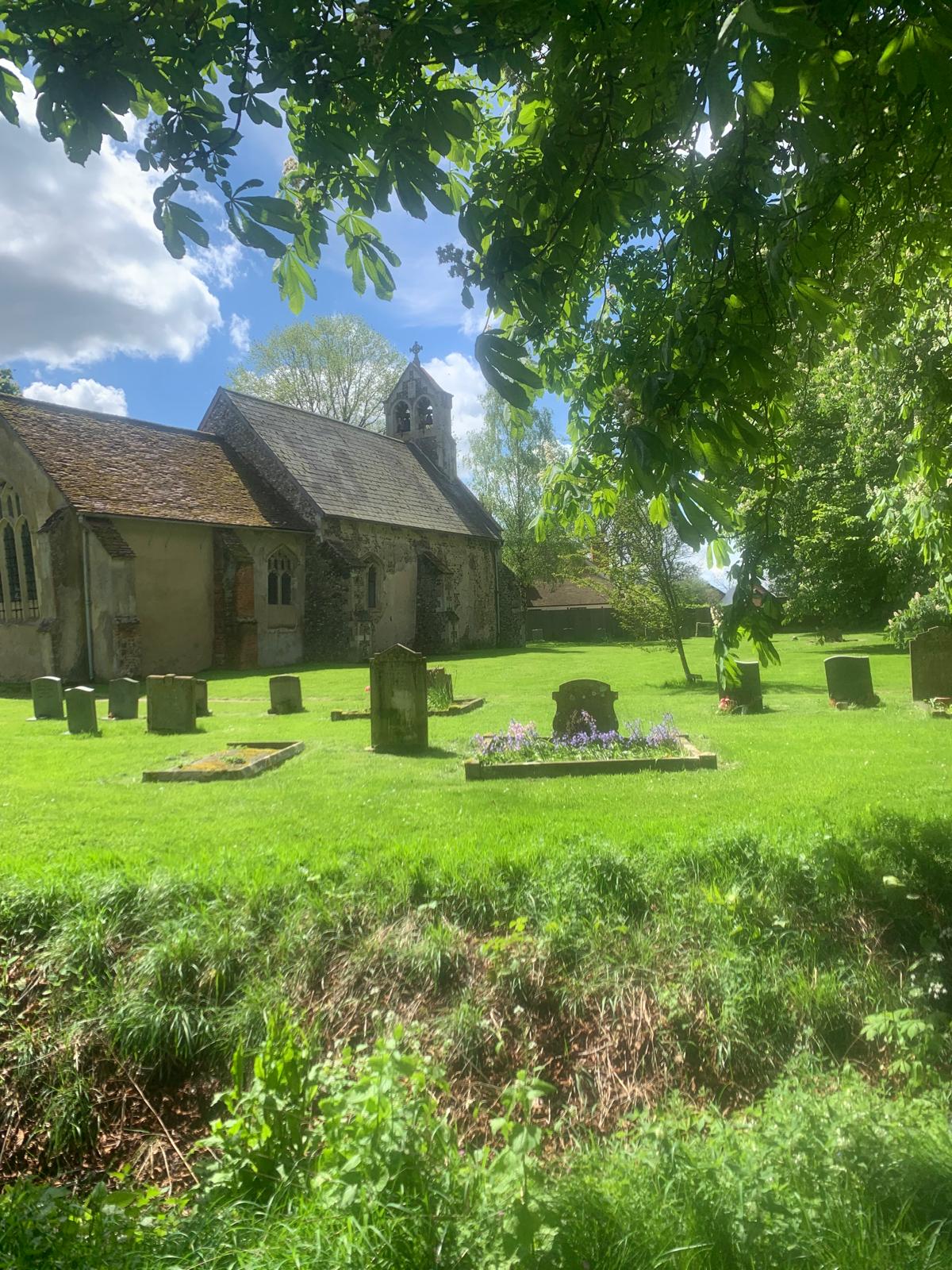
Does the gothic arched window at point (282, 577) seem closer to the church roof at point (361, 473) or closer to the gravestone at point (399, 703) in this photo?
the church roof at point (361, 473)

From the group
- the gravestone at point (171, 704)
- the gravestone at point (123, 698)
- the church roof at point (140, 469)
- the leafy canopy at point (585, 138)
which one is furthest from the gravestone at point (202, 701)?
the leafy canopy at point (585, 138)

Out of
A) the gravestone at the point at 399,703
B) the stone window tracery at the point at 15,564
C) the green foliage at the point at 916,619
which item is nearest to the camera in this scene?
the gravestone at the point at 399,703

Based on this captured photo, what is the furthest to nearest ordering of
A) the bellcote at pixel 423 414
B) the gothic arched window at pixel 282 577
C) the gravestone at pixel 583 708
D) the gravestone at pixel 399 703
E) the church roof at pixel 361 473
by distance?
the bellcote at pixel 423 414 → the church roof at pixel 361 473 → the gothic arched window at pixel 282 577 → the gravestone at pixel 399 703 → the gravestone at pixel 583 708

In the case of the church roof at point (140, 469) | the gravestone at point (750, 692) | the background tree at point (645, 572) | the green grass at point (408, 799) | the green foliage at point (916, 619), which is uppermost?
the church roof at point (140, 469)

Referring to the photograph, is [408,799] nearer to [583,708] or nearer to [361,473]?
[583,708]

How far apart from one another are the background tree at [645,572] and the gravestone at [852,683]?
20.1ft

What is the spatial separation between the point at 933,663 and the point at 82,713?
1229 centimetres

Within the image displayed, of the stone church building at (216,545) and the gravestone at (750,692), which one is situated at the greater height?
the stone church building at (216,545)

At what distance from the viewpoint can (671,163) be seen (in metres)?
3.84

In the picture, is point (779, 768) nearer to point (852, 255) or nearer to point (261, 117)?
point (852, 255)

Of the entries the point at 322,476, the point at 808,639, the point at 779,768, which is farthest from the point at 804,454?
the point at 779,768

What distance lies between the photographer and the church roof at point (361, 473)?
27141 millimetres

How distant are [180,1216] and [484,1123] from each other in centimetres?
129

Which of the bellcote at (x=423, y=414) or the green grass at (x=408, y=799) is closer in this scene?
the green grass at (x=408, y=799)
